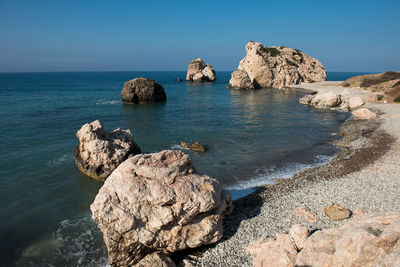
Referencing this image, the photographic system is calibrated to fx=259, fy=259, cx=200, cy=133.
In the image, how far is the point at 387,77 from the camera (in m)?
75.2

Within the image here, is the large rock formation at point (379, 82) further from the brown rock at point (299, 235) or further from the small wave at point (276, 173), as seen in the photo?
the brown rock at point (299, 235)

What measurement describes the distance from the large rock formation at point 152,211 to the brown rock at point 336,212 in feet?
19.6

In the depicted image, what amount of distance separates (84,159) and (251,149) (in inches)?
628

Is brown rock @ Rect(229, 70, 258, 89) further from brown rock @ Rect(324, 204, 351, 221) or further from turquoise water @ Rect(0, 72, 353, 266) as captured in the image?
brown rock @ Rect(324, 204, 351, 221)

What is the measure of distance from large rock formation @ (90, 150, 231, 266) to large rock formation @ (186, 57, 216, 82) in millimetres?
120472

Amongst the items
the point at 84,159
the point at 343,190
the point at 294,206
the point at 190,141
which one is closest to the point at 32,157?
the point at 84,159

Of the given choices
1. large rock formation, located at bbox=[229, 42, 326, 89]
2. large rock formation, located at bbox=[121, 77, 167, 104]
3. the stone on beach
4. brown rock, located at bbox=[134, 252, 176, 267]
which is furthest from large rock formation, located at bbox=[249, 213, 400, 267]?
large rock formation, located at bbox=[229, 42, 326, 89]

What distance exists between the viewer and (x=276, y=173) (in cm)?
2116

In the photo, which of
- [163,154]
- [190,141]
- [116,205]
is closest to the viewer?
[116,205]

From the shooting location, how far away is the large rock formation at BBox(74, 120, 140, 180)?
65.9ft

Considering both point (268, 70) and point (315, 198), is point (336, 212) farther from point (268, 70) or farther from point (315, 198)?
point (268, 70)

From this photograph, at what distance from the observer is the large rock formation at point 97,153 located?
20094mm

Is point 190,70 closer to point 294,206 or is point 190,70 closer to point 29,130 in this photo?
point 29,130

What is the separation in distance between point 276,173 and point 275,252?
38.1 ft
